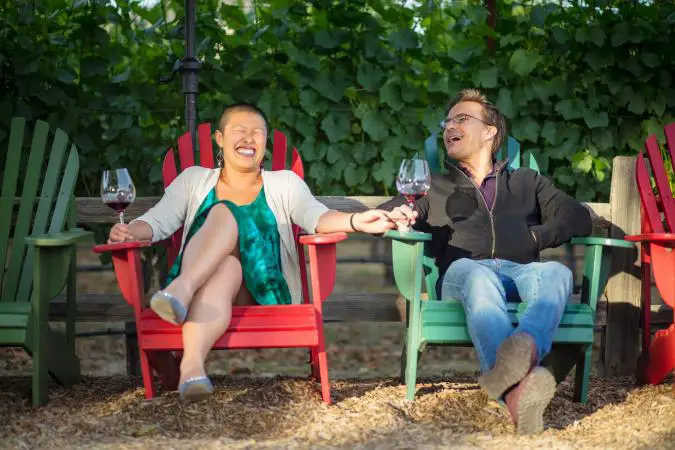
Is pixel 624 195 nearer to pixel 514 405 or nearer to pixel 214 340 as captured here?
pixel 514 405

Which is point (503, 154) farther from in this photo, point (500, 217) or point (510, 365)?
point (510, 365)

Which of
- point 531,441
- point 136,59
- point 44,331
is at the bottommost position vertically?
point 531,441

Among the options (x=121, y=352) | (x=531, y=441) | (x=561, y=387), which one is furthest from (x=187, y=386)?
(x=121, y=352)

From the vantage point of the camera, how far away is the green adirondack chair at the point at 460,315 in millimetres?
3209

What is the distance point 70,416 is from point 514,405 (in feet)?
4.82

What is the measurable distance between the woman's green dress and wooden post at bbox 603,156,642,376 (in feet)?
4.84

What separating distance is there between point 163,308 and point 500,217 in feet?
4.42

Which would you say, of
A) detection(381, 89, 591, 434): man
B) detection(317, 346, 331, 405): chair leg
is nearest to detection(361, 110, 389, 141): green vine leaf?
detection(381, 89, 591, 434): man

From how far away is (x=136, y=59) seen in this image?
4.72 metres

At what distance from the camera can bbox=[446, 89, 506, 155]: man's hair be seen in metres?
3.78

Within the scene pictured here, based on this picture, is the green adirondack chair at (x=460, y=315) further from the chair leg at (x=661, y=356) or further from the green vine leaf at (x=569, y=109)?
the green vine leaf at (x=569, y=109)

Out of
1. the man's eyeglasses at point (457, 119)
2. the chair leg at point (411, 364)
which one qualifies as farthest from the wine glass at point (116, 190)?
the man's eyeglasses at point (457, 119)

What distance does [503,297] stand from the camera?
321cm

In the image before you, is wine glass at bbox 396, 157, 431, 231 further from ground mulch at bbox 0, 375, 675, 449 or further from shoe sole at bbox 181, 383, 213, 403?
shoe sole at bbox 181, 383, 213, 403
